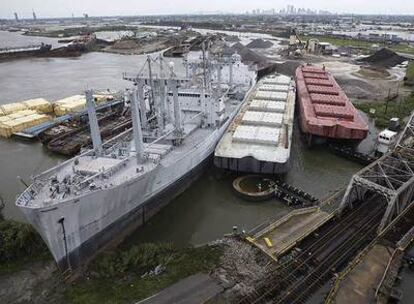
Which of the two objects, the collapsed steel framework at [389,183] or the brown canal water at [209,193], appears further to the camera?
the brown canal water at [209,193]

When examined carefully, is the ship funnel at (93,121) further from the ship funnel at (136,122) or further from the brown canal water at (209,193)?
the brown canal water at (209,193)

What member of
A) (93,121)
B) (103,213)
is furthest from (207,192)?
(93,121)

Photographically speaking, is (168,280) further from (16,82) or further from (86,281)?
(16,82)

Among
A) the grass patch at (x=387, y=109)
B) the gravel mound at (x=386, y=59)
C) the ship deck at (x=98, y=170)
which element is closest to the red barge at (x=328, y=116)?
the grass patch at (x=387, y=109)

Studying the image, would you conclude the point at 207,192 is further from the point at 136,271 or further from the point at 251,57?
the point at 251,57

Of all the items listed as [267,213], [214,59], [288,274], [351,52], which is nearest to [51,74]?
[214,59]

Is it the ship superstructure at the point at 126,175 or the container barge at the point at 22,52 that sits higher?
the ship superstructure at the point at 126,175

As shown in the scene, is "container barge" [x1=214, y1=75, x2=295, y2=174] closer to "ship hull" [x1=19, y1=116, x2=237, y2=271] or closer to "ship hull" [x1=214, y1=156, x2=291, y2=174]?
"ship hull" [x1=214, y1=156, x2=291, y2=174]
